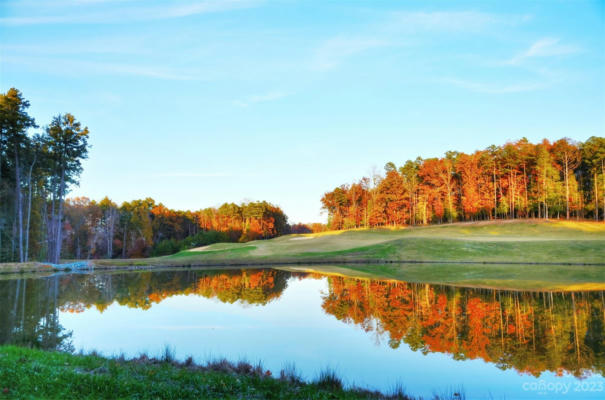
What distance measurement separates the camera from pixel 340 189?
98.9m

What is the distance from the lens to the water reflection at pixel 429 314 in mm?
9484

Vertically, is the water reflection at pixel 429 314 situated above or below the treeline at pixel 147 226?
below

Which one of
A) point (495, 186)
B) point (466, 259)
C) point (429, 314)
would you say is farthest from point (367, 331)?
point (495, 186)

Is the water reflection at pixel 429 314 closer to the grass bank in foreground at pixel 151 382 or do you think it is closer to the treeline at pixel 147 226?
the grass bank in foreground at pixel 151 382

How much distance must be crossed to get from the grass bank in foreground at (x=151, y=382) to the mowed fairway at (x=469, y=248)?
3181cm

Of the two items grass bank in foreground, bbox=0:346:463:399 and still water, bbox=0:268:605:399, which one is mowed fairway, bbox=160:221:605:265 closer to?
still water, bbox=0:268:605:399

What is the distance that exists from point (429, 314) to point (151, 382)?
390 inches

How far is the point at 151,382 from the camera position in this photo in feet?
22.8

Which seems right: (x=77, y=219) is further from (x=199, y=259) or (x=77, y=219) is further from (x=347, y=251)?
(x=347, y=251)

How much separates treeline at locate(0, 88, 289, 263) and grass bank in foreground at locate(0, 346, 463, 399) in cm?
3478

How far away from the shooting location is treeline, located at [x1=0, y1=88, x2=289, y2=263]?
37344 millimetres

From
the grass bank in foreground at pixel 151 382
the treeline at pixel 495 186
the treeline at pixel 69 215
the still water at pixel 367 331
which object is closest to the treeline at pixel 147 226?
the treeline at pixel 69 215

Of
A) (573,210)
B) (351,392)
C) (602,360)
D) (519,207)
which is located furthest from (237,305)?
(573,210)

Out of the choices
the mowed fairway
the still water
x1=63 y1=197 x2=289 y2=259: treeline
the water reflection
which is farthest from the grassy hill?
x1=63 y1=197 x2=289 y2=259: treeline
